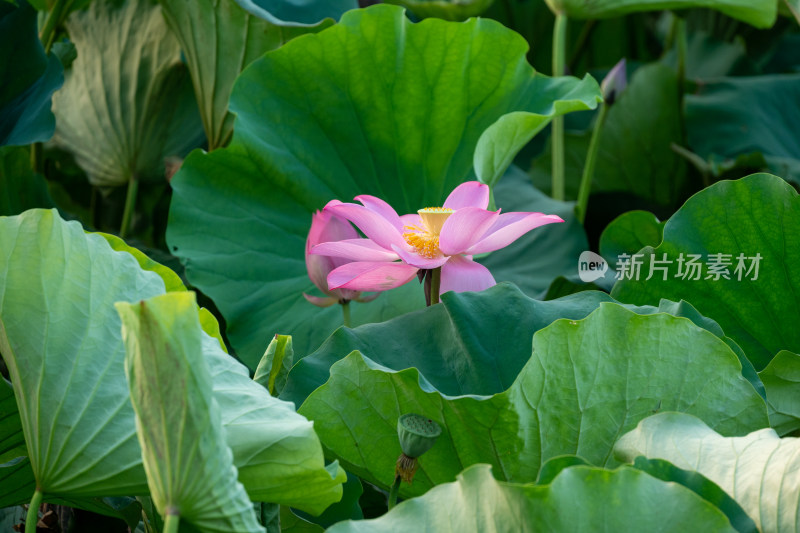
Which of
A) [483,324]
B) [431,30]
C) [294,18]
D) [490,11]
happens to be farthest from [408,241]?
[490,11]

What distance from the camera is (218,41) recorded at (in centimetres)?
136

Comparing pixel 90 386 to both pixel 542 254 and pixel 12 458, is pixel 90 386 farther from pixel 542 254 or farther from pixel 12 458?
pixel 542 254

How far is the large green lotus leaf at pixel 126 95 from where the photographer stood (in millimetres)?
A: 1599

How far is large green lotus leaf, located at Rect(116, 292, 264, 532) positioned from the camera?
45 cm

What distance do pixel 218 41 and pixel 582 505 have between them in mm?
1085

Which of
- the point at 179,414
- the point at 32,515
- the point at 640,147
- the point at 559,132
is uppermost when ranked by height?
the point at 179,414

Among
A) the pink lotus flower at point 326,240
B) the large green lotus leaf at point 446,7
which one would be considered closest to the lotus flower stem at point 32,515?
the pink lotus flower at point 326,240

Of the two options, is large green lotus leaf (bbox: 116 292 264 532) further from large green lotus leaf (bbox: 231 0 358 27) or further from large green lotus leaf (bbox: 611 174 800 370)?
large green lotus leaf (bbox: 231 0 358 27)

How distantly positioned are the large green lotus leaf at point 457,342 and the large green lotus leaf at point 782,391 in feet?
0.53

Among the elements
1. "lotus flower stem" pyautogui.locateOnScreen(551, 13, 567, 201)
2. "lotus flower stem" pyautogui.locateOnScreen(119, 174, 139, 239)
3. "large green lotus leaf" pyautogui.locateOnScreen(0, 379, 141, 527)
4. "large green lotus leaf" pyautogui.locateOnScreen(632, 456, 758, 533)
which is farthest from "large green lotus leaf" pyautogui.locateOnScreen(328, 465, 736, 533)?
"lotus flower stem" pyautogui.locateOnScreen(119, 174, 139, 239)

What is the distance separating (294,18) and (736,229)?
2.89 feet

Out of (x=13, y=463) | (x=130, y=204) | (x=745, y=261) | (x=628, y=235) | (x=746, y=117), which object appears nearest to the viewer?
(x=13, y=463)

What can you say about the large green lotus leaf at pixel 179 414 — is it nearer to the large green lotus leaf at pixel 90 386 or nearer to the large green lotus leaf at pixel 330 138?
the large green lotus leaf at pixel 90 386

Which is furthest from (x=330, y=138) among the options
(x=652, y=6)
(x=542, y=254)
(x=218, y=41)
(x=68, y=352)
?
(x=68, y=352)
